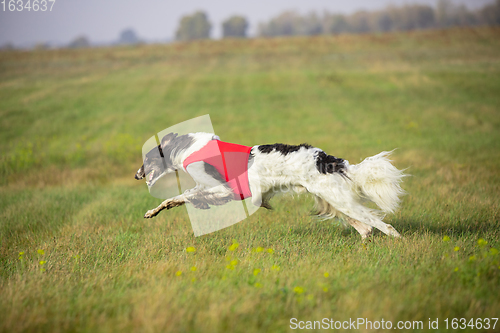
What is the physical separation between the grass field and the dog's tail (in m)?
0.53

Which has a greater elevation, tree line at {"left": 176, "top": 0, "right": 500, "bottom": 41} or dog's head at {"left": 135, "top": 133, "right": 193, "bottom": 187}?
tree line at {"left": 176, "top": 0, "right": 500, "bottom": 41}

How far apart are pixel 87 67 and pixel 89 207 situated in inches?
1245

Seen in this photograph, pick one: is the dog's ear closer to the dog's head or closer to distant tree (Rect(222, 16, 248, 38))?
the dog's head

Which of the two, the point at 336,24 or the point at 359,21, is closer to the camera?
the point at 359,21

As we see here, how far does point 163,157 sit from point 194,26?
11510 cm

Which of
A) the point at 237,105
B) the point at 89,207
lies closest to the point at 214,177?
the point at 89,207

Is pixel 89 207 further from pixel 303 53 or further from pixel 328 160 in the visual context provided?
pixel 303 53

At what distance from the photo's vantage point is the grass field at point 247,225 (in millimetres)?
2732

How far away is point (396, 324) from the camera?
2473mm

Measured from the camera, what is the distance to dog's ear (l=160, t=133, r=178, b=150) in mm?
4840

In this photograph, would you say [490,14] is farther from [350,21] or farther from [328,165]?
[328,165]

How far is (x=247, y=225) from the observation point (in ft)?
17.3

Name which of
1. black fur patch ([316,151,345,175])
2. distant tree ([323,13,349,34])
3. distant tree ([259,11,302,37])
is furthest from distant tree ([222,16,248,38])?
black fur patch ([316,151,345,175])

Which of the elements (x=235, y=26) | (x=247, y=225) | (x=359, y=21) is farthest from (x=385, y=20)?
(x=247, y=225)
